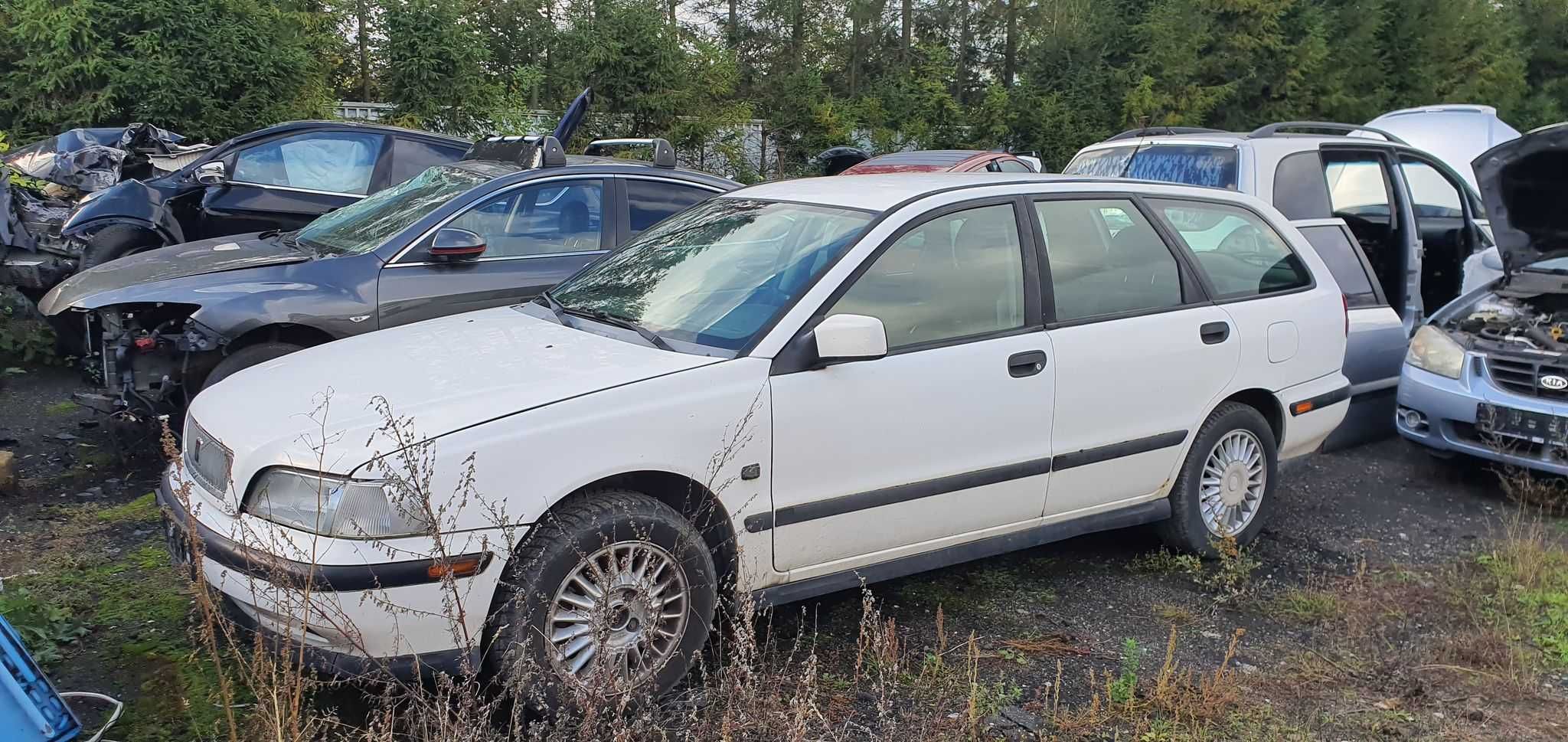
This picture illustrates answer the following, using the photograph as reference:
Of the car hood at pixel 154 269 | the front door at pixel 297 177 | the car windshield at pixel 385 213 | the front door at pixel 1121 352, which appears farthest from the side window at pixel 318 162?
the front door at pixel 1121 352

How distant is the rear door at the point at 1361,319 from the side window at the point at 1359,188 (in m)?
0.88

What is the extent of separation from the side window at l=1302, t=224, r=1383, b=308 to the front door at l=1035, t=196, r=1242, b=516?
Result: 2201 millimetres

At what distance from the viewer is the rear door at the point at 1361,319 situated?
652cm

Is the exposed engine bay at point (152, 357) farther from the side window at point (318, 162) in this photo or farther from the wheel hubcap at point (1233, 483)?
the wheel hubcap at point (1233, 483)

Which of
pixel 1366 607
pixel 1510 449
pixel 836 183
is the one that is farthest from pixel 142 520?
pixel 1510 449

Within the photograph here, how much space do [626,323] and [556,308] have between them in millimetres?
482

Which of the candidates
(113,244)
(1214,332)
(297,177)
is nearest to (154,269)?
(113,244)

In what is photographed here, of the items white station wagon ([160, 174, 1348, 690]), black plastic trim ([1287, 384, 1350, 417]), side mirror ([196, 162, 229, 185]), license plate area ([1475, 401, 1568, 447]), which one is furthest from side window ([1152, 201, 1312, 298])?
side mirror ([196, 162, 229, 185])

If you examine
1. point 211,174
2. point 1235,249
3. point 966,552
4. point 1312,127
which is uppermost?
point 1312,127

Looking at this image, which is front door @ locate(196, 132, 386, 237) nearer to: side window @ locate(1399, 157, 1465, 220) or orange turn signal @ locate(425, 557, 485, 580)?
orange turn signal @ locate(425, 557, 485, 580)

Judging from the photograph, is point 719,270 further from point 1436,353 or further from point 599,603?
point 1436,353

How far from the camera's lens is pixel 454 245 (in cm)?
566

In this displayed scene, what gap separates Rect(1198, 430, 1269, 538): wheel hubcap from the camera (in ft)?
15.8

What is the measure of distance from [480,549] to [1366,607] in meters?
3.43
